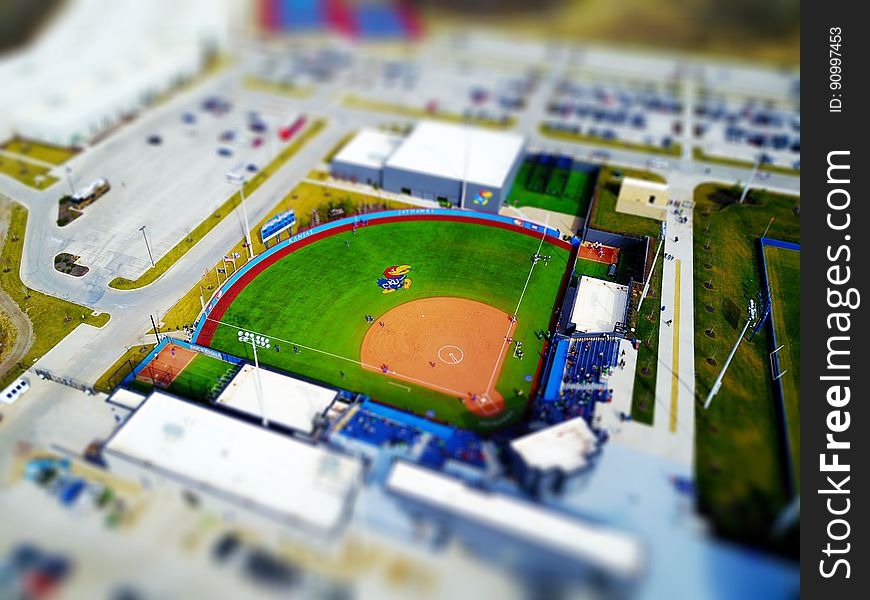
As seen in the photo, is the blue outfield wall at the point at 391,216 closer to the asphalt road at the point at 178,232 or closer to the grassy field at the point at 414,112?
the asphalt road at the point at 178,232

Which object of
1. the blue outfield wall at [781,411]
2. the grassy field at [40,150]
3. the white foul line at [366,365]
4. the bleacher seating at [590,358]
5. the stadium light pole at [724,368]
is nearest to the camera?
the blue outfield wall at [781,411]

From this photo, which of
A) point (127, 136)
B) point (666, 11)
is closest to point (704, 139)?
point (666, 11)

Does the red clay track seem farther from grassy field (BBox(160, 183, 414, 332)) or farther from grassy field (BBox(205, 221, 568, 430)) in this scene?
grassy field (BBox(160, 183, 414, 332))

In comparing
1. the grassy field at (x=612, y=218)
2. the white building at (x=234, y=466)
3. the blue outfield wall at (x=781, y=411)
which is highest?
the grassy field at (x=612, y=218)

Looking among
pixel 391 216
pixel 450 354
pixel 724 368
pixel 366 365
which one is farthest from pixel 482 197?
pixel 724 368

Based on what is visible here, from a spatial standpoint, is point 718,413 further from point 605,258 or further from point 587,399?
point 605,258

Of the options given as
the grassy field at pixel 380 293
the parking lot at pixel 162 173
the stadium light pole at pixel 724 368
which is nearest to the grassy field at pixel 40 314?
the parking lot at pixel 162 173
